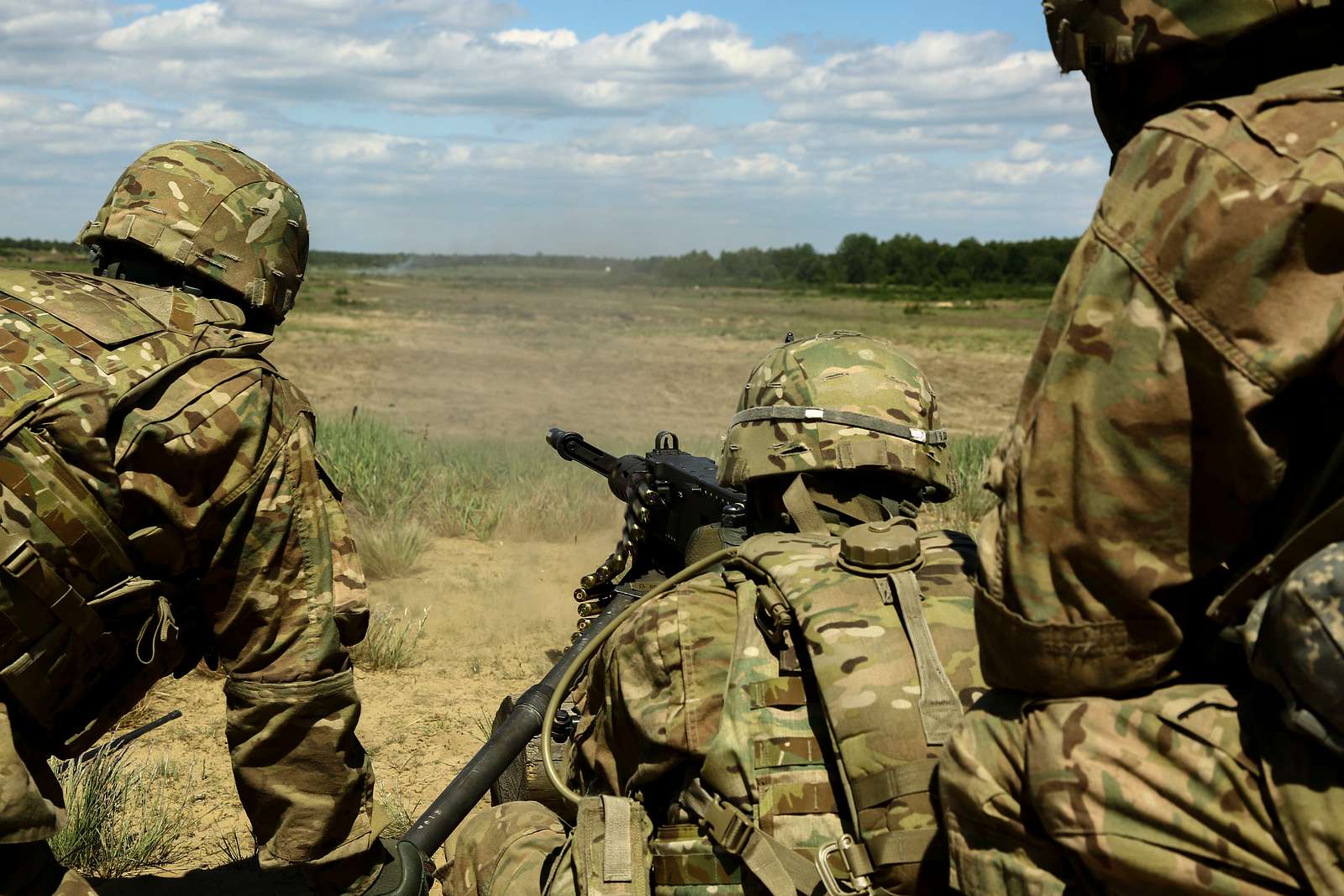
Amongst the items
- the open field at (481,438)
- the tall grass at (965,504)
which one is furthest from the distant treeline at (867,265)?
the tall grass at (965,504)

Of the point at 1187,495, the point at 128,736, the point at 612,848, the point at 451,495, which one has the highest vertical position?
the point at 1187,495

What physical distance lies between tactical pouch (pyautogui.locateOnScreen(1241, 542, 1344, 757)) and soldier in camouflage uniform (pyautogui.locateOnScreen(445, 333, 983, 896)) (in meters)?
0.68

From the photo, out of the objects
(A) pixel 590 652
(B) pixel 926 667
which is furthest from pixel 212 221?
(B) pixel 926 667

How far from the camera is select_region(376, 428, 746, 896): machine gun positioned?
363 centimetres

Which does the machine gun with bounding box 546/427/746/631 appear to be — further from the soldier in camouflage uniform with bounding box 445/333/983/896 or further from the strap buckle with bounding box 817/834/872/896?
the strap buckle with bounding box 817/834/872/896

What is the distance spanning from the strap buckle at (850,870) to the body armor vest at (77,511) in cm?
158

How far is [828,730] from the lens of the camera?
203cm

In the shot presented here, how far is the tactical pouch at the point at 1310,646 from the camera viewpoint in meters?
1.21

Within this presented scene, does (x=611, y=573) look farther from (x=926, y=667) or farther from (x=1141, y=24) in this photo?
(x=1141, y=24)

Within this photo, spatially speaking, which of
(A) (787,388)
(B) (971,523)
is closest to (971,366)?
(B) (971,523)

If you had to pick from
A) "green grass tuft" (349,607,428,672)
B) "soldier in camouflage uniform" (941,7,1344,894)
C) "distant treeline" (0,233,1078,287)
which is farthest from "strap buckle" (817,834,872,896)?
"distant treeline" (0,233,1078,287)

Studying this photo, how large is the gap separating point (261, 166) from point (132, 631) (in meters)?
1.29

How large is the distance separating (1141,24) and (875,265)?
63.9 metres

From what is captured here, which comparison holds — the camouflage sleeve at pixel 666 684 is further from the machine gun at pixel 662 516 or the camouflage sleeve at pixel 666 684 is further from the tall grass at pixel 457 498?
the tall grass at pixel 457 498
